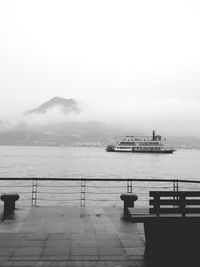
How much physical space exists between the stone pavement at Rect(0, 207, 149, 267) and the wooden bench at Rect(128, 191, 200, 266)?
0.34 metres

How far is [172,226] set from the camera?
4941 millimetres

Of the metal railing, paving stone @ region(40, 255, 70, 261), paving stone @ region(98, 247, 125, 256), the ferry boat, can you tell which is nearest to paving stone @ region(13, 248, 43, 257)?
paving stone @ region(40, 255, 70, 261)

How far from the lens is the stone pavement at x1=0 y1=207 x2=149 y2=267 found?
185 inches

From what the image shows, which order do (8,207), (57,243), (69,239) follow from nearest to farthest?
(57,243) < (69,239) < (8,207)

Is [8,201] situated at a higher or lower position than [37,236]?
higher

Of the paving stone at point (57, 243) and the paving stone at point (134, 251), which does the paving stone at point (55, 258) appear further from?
the paving stone at point (134, 251)

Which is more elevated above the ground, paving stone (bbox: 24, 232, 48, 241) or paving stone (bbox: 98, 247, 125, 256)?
paving stone (bbox: 24, 232, 48, 241)

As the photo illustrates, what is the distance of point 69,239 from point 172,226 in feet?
6.44

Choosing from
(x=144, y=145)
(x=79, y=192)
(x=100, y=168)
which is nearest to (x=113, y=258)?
(x=79, y=192)

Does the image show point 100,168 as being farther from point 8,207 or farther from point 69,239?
point 69,239

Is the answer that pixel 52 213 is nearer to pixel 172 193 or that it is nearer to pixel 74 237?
pixel 74 237

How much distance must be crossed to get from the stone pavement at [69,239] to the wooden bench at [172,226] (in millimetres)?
344

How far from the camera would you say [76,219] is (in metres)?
7.49

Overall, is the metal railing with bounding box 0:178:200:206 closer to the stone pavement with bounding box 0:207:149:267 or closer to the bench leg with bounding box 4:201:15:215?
the bench leg with bounding box 4:201:15:215
